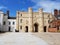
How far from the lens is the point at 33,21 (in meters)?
68.6

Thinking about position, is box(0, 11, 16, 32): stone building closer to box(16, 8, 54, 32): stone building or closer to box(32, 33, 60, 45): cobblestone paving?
box(16, 8, 54, 32): stone building

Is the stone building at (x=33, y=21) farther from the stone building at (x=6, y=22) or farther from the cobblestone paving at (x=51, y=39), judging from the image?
the cobblestone paving at (x=51, y=39)

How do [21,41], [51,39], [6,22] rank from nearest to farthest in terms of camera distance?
[21,41], [51,39], [6,22]

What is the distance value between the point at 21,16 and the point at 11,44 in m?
50.6

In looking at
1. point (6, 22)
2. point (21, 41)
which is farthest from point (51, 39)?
point (6, 22)

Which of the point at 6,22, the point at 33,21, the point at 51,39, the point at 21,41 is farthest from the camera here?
the point at 6,22

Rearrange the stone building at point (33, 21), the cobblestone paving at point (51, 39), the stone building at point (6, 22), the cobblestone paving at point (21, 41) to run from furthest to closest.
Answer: the stone building at point (6, 22) < the stone building at point (33, 21) < the cobblestone paving at point (51, 39) < the cobblestone paving at point (21, 41)

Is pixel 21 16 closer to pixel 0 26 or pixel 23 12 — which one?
pixel 23 12

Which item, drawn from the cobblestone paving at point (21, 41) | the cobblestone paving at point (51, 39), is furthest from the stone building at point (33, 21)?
the cobblestone paving at point (21, 41)

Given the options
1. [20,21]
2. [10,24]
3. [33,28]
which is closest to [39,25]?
[33,28]

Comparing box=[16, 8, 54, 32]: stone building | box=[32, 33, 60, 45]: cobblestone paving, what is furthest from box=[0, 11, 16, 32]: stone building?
box=[32, 33, 60, 45]: cobblestone paving

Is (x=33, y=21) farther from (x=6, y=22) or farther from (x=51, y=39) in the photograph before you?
(x=51, y=39)

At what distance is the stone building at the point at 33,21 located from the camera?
6706cm

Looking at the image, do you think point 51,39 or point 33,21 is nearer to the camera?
point 51,39
